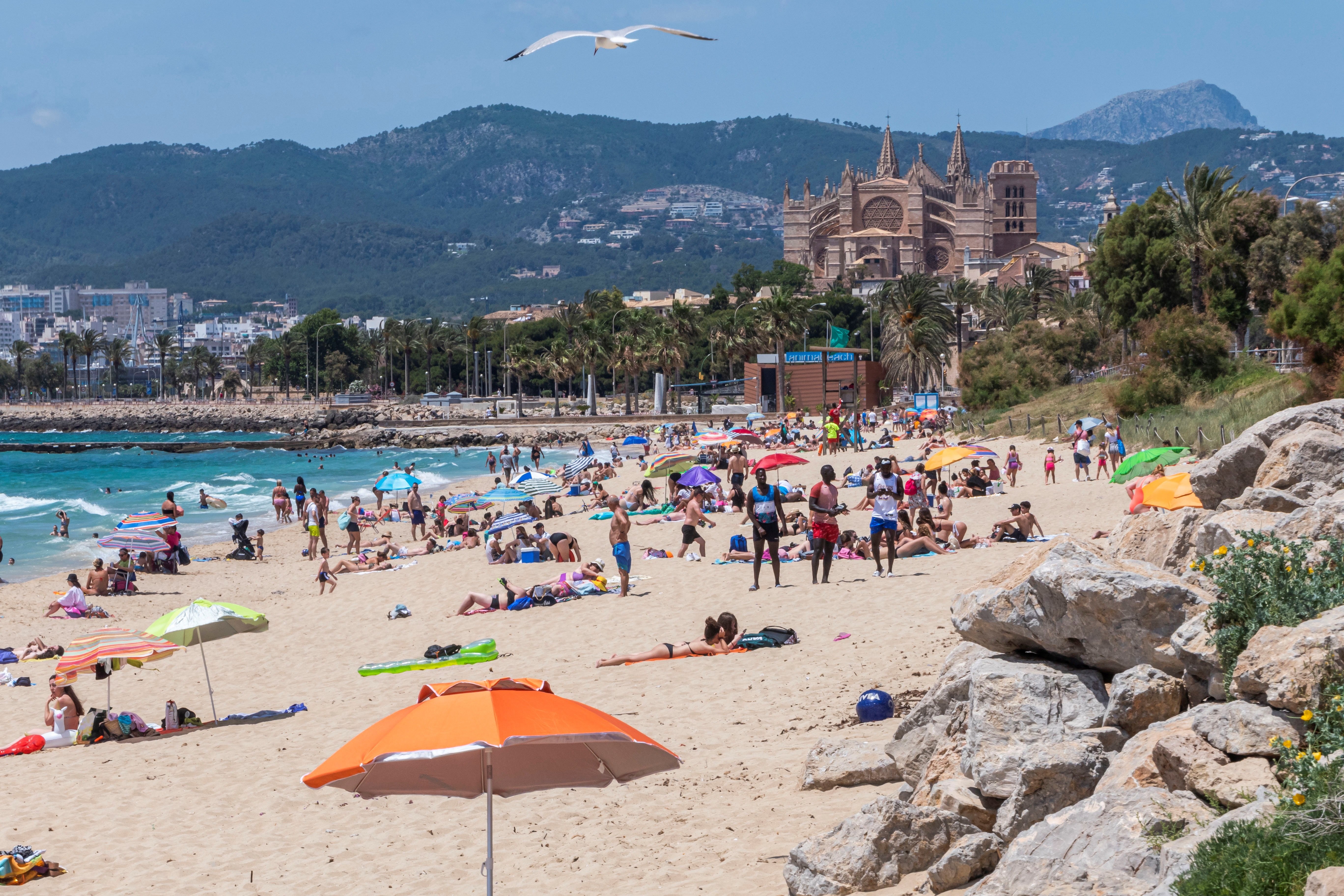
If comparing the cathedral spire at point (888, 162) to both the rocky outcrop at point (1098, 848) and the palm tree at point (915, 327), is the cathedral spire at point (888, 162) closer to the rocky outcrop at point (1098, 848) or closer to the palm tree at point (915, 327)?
the palm tree at point (915, 327)

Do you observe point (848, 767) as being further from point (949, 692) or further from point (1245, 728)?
point (1245, 728)

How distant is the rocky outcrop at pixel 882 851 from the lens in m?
5.39

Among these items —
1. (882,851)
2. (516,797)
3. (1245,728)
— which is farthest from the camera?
(516,797)

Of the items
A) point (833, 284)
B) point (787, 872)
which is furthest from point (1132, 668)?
point (833, 284)

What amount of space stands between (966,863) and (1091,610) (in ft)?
4.77

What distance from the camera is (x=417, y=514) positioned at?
26438mm

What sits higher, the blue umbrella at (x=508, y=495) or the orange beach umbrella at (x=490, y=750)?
the orange beach umbrella at (x=490, y=750)

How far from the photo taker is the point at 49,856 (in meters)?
7.65

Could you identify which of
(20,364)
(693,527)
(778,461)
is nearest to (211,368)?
(20,364)

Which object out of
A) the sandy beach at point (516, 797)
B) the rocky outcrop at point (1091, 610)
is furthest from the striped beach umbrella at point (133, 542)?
the rocky outcrop at point (1091, 610)

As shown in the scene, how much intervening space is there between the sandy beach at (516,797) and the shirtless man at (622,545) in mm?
261

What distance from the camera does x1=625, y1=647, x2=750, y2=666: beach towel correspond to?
438 inches

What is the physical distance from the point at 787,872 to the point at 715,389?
8658 cm

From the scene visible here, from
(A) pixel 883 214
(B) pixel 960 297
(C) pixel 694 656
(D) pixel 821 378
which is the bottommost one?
(C) pixel 694 656
